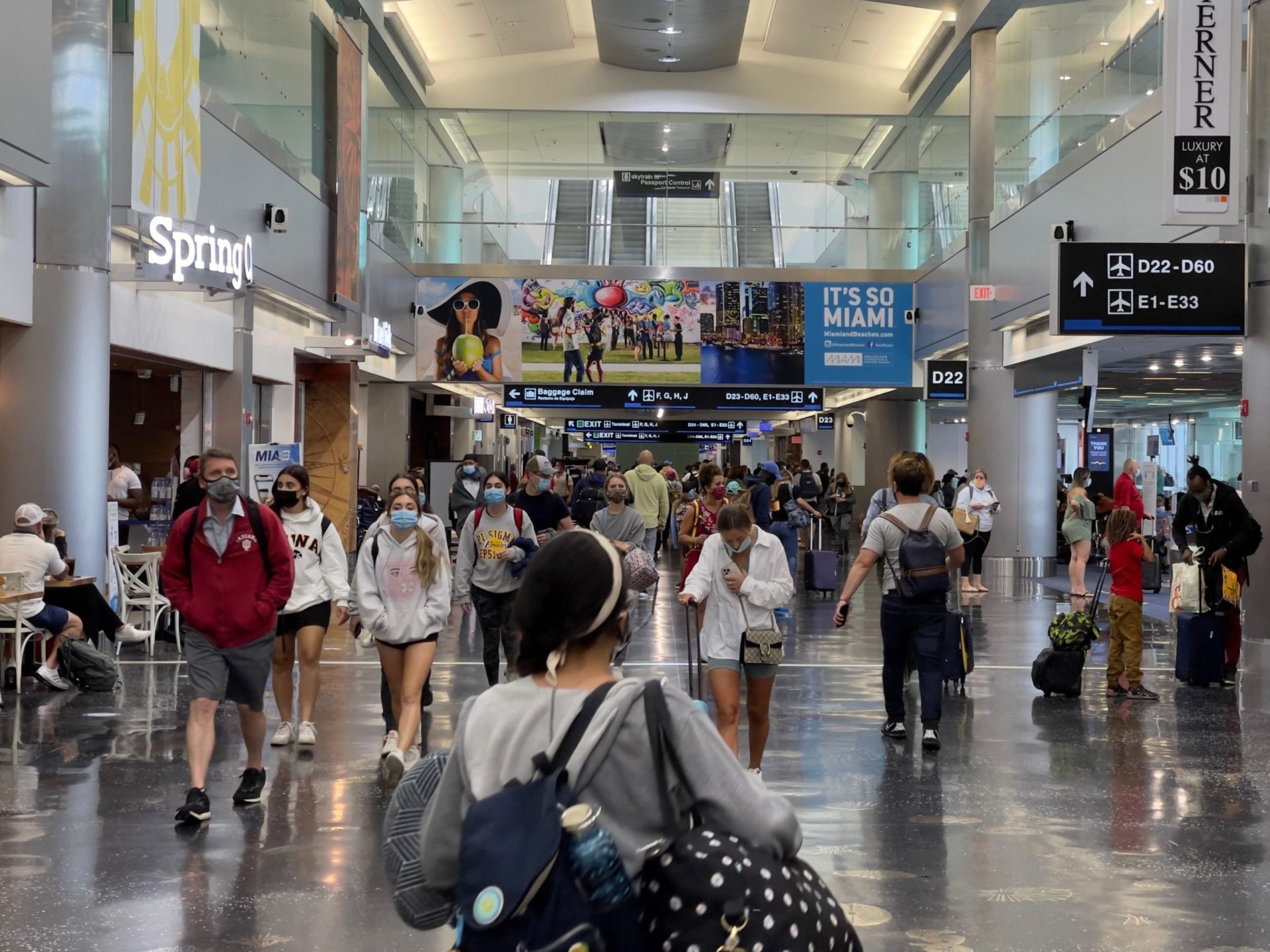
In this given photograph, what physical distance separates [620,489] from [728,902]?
8.76 metres

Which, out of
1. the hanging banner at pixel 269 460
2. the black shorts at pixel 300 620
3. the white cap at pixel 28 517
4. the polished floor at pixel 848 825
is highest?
the hanging banner at pixel 269 460

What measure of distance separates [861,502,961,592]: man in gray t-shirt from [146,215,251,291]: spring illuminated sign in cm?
813

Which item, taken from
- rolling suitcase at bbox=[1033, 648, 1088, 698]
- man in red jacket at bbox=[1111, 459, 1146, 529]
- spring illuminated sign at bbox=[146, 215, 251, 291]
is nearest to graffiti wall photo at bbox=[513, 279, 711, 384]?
man in red jacket at bbox=[1111, 459, 1146, 529]

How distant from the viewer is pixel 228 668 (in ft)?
21.4

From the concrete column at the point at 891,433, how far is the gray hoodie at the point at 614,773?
33222 millimetres

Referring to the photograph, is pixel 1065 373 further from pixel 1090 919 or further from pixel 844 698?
pixel 1090 919

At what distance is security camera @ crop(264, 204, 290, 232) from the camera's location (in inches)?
725

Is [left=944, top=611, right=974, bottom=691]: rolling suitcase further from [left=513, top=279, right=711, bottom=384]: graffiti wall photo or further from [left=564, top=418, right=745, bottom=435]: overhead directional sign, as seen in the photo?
[left=564, top=418, right=745, bottom=435]: overhead directional sign

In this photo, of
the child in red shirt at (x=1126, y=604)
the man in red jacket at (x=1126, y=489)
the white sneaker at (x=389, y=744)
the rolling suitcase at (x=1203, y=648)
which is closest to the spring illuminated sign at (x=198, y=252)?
the white sneaker at (x=389, y=744)

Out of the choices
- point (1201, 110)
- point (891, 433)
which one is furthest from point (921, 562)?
point (891, 433)

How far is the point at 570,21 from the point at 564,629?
29250mm

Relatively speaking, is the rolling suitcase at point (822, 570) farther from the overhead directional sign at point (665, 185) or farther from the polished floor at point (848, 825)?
the overhead directional sign at point (665, 185)

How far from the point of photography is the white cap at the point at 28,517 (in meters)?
10.5

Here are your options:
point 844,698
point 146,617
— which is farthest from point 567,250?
point 844,698
